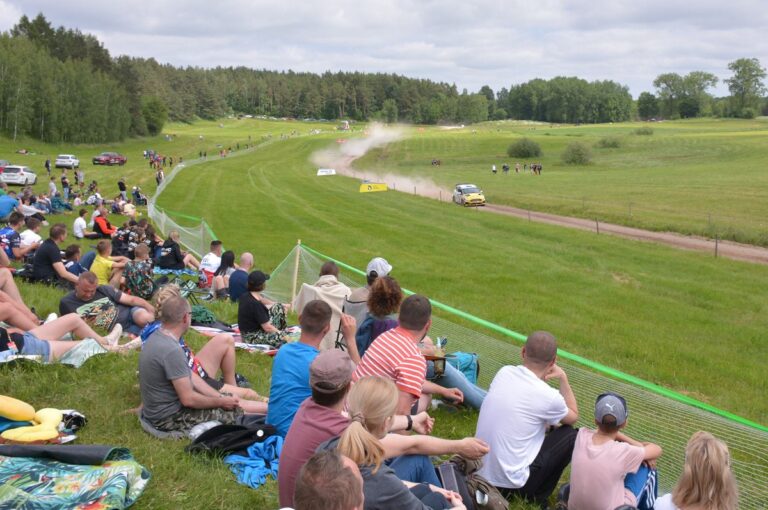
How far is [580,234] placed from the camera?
3017 centimetres

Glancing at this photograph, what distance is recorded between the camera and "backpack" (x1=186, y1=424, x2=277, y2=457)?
588cm

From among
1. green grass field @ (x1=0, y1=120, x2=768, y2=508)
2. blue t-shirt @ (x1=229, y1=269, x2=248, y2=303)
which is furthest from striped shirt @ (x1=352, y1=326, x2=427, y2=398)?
blue t-shirt @ (x1=229, y1=269, x2=248, y2=303)

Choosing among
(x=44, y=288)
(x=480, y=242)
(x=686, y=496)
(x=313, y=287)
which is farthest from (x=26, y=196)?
(x=686, y=496)

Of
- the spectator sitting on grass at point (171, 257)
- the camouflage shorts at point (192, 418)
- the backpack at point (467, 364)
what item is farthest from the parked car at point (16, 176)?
the camouflage shorts at point (192, 418)

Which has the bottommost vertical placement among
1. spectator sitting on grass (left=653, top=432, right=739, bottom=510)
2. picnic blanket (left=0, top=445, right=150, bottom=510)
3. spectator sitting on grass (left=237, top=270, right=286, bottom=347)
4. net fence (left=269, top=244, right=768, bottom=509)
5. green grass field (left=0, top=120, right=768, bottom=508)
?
green grass field (left=0, top=120, right=768, bottom=508)

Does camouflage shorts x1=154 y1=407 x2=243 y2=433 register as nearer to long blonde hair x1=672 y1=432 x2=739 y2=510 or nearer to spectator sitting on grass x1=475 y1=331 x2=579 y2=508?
spectator sitting on grass x1=475 y1=331 x2=579 y2=508

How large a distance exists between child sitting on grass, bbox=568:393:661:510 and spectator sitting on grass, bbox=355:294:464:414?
1.38 m

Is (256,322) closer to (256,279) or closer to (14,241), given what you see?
(256,279)

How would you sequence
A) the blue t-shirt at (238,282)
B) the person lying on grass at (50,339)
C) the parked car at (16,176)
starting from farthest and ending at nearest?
1. the parked car at (16,176)
2. the blue t-shirt at (238,282)
3. the person lying on grass at (50,339)

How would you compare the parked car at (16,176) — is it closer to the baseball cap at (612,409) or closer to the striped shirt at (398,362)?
the striped shirt at (398,362)

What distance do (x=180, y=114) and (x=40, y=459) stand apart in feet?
566

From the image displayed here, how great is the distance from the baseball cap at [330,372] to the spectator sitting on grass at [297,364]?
1.26 metres

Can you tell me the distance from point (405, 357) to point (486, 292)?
1317 cm

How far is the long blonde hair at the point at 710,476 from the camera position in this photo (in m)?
4.17
